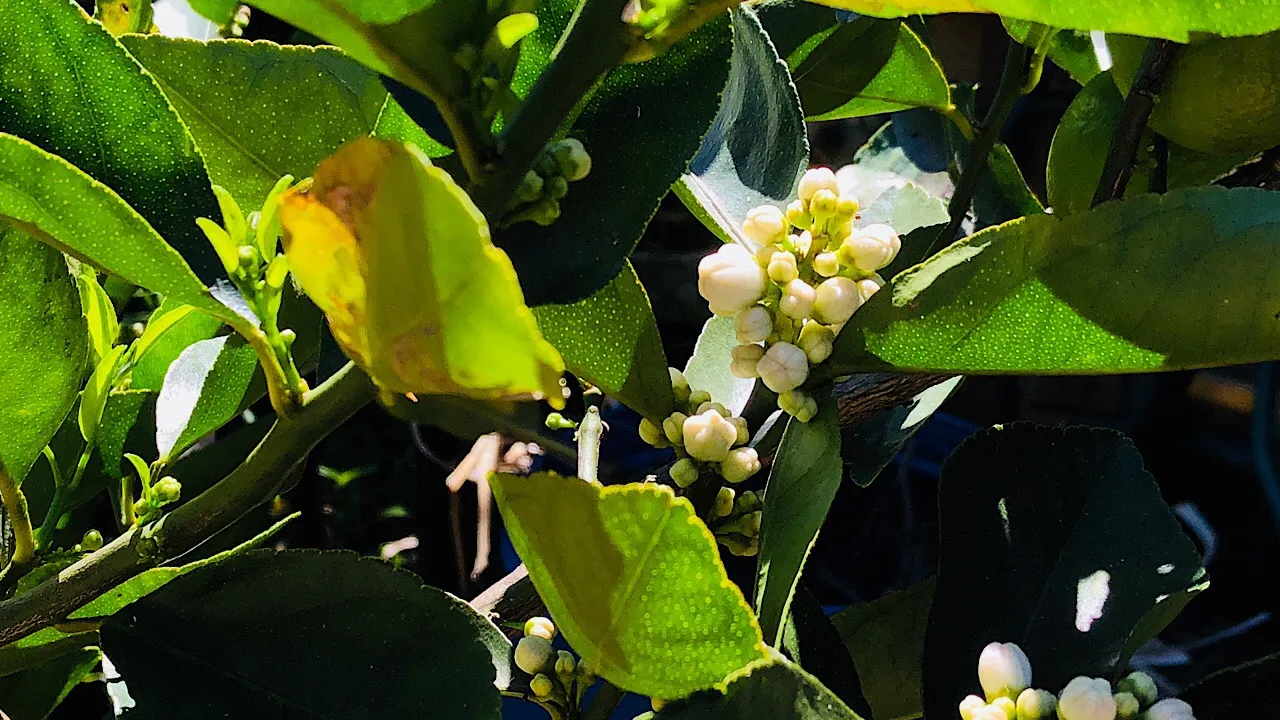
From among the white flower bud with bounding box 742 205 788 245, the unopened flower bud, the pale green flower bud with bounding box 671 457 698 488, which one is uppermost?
the white flower bud with bounding box 742 205 788 245

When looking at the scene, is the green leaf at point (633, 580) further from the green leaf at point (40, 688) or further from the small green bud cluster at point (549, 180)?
the green leaf at point (40, 688)

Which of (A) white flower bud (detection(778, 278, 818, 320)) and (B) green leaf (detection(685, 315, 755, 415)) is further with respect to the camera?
(B) green leaf (detection(685, 315, 755, 415))

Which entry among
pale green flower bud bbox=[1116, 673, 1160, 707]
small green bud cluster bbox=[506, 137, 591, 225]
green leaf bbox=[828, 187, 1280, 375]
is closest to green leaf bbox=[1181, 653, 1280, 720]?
pale green flower bud bbox=[1116, 673, 1160, 707]

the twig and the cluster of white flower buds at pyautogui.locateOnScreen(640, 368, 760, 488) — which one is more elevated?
the twig

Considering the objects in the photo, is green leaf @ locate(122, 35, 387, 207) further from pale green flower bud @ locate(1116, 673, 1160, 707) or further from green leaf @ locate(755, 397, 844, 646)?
pale green flower bud @ locate(1116, 673, 1160, 707)

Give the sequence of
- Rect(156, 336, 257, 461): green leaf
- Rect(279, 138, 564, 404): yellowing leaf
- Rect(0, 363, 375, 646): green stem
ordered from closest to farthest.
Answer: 1. Rect(279, 138, 564, 404): yellowing leaf
2. Rect(0, 363, 375, 646): green stem
3. Rect(156, 336, 257, 461): green leaf

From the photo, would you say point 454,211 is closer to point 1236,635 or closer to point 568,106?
point 568,106

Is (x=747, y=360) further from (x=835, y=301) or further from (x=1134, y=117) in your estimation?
(x=1134, y=117)

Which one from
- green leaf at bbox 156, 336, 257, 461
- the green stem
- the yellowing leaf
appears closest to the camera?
the yellowing leaf
